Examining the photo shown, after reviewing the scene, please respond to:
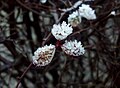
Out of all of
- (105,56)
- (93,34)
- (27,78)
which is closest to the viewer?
(105,56)

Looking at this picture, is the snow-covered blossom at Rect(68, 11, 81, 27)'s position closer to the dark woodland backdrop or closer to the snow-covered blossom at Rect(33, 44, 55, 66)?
the snow-covered blossom at Rect(33, 44, 55, 66)

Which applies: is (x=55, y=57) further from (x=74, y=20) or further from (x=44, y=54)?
(x=44, y=54)

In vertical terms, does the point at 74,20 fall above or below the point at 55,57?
above

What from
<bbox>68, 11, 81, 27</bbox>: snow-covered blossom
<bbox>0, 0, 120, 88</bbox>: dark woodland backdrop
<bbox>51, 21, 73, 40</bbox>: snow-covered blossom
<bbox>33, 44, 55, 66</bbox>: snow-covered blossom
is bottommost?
<bbox>0, 0, 120, 88</bbox>: dark woodland backdrop

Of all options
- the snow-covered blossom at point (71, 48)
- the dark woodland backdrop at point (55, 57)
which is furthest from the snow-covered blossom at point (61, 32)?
the dark woodland backdrop at point (55, 57)

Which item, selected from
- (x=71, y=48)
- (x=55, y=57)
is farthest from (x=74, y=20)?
(x=55, y=57)

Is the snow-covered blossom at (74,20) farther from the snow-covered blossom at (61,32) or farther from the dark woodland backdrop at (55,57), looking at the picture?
the dark woodland backdrop at (55,57)

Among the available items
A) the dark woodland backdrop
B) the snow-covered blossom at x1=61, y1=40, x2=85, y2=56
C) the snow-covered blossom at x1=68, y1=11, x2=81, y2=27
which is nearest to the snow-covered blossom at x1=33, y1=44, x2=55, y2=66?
the snow-covered blossom at x1=61, y1=40, x2=85, y2=56

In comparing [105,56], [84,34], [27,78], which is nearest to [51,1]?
[84,34]

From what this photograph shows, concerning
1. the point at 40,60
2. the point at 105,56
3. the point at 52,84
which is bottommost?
the point at 52,84

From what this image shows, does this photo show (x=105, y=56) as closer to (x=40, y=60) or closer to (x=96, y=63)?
(x=96, y=63)

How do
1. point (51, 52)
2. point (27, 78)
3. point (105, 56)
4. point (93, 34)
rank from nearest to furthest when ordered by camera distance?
point (51, 52)
point (105, 56)
point (93, 34)
point (27, 78)
